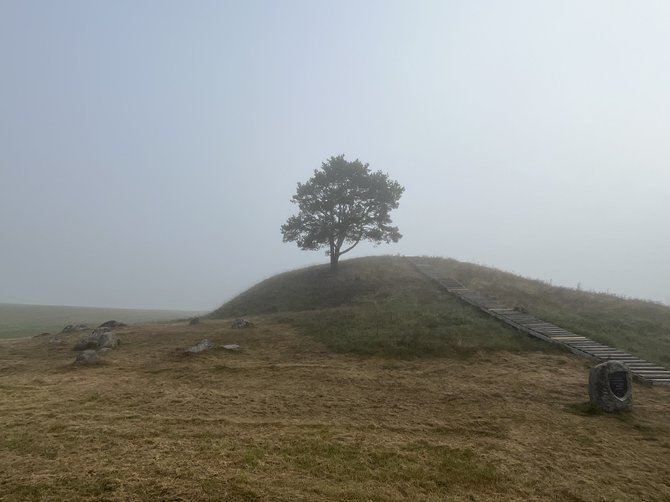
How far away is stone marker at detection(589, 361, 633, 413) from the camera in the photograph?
34.9 feet

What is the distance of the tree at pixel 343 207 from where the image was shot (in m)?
35.8

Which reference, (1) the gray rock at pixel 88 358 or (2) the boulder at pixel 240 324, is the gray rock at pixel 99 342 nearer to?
(1) the gray rock at pixel 88 358

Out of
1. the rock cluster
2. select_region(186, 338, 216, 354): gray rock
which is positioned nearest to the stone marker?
the rock cluster

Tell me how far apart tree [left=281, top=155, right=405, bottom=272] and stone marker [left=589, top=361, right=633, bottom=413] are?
26.3 meters

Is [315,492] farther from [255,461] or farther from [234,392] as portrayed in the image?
[234,392]

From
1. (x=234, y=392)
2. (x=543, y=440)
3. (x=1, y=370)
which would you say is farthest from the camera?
(x=1, y=370)

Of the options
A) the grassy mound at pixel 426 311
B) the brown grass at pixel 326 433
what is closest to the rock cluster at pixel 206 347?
the brown grass at pixel 326 433

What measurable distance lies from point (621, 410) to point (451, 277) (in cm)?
2316

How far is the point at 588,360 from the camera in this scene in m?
15.6

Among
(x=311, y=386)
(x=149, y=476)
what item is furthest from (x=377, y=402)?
(x=149, y=476)

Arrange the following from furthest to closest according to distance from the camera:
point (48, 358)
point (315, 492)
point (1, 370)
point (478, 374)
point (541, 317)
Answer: point (541, 317) → point (48, 358) → point (1, 370) → point (478, 374) → point (315, 492)

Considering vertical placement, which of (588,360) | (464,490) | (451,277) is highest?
(451,277)

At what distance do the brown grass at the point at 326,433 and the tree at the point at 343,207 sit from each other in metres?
21.0

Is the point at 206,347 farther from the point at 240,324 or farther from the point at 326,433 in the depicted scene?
the point at 326,433
